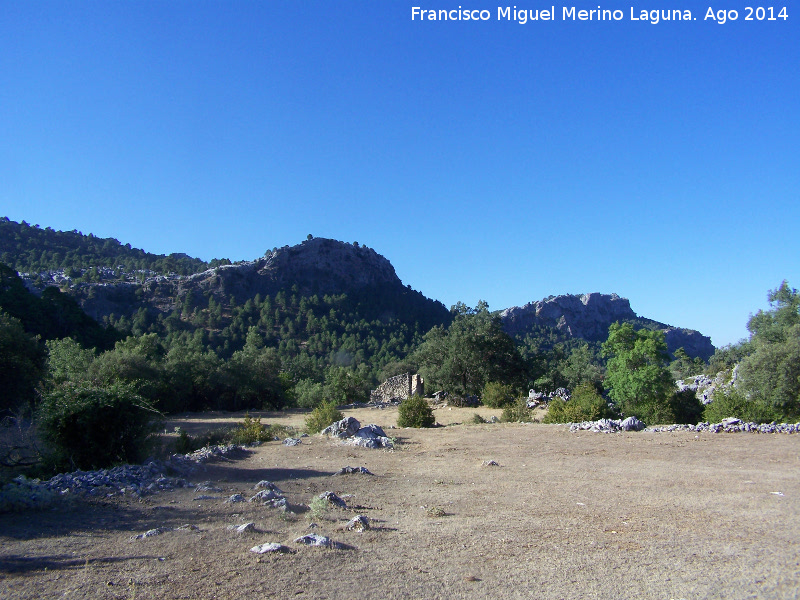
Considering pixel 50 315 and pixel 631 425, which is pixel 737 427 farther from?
pixel 50 315

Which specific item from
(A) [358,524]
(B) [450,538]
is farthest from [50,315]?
(B) [450,538]

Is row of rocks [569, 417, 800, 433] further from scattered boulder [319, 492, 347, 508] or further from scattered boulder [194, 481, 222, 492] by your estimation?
scattered boulder [194, 481, 222, 492]

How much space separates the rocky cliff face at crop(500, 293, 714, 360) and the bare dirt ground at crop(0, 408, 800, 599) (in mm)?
99469

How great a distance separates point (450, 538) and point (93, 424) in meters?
→ 7.68

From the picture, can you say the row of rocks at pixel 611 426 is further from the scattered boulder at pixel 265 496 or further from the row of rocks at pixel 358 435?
the scattered boulder at pixel 265 496

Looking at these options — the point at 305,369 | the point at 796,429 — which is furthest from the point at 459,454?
the point at 305,369

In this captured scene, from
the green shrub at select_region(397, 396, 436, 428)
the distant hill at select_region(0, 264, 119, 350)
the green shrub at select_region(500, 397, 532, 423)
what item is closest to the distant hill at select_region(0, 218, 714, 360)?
the distant hill at select_region(0, 264, 119, 350)

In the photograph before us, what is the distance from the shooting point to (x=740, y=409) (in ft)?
63.8

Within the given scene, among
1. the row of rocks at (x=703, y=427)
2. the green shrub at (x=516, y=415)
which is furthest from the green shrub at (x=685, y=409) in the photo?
the green shrub at (x=516, y=415)

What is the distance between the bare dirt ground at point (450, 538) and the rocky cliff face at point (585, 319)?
3916 inches

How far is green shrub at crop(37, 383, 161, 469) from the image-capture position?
31.7 feet

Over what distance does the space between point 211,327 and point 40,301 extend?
95.3 feet

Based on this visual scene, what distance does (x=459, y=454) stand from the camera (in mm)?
13898

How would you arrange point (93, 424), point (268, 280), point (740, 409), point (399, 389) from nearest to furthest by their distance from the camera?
point (93, 424), point (740, 409), point (399, 389), point (268, 280)
